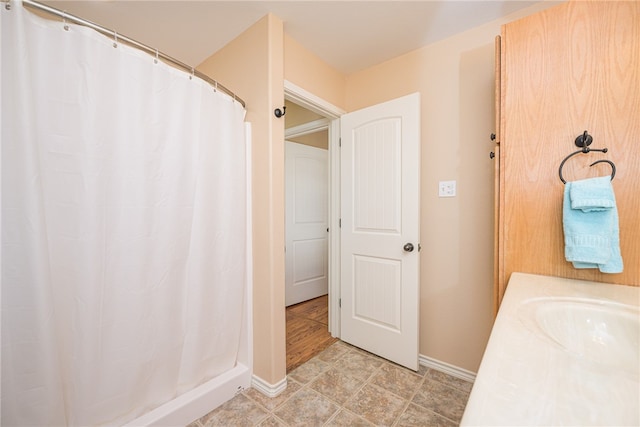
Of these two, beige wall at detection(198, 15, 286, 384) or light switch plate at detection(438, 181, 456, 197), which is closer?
beige wall at detection(198, 15, 286, 384)

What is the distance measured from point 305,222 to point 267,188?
1639mm

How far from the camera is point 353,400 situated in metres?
1.51

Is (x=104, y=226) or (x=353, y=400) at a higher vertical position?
(x=104, y=226)

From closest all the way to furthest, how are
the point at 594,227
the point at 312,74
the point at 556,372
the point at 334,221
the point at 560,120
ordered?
Result: the point at 556,372 < the point at 594,227 < the point at 560,120 < the point at 312,74 < the point at 334,221

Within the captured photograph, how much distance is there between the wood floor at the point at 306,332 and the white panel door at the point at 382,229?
0.82 ft

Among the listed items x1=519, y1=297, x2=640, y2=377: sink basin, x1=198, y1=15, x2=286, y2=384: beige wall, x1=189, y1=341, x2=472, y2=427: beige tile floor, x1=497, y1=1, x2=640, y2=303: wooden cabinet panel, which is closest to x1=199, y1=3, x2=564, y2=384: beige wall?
x1=198, y1=15, x2=286, y2=384: beige wall

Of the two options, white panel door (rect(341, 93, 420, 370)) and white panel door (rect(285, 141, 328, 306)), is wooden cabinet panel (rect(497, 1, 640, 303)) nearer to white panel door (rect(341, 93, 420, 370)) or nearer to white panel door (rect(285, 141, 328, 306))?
white panel door (rect(341, 93, 420, 370))

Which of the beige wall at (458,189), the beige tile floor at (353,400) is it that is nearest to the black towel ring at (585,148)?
the beige wall at (458,189)

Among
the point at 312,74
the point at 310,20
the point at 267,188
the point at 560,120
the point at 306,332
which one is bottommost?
the point at 306,332

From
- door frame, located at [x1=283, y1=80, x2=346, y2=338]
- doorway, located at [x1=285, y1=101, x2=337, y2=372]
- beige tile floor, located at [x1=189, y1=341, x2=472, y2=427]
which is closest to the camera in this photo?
beige tile floor, located at [x1=189, y1=341, x2=472, y2=427]

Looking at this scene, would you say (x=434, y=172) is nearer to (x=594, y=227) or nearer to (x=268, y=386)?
(x=594, y=227)

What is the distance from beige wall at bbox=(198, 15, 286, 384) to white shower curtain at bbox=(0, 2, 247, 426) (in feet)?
0.63

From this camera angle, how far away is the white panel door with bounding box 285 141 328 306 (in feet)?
9.80

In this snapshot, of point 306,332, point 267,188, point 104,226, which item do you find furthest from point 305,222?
point 104,226
